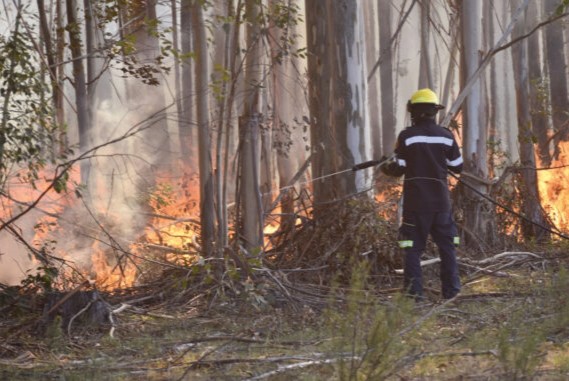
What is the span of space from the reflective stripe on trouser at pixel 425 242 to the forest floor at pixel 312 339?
22cm

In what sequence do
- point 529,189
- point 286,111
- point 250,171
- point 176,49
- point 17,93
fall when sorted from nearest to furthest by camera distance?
point 17,93
point 176,49
point 250,171
point 529,189
point 286,111

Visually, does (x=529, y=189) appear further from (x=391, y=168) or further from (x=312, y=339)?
(x=312, y=339)

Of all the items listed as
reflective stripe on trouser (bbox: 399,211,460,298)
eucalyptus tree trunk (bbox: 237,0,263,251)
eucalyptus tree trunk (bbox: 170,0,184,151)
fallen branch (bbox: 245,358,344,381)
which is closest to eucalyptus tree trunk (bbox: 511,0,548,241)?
eucalyptus tree trunk (bbox: 237,0,263,251)

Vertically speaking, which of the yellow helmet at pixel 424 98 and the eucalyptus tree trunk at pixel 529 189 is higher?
the yellow helmet at pixel 424 98

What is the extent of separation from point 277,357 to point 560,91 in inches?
923

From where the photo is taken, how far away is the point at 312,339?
7.11 metres

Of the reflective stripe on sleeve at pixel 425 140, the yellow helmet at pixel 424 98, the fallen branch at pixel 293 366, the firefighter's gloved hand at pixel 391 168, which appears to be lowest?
the fallen branch at pixel 293 366

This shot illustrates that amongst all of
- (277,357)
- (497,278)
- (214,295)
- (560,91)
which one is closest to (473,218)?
(497,278)

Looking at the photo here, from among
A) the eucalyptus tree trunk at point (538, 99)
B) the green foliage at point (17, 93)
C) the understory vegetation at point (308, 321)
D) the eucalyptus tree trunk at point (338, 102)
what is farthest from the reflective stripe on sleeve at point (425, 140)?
the eucalyptus tree trunk at point (538, 99)

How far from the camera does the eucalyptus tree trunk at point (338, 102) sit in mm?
11148

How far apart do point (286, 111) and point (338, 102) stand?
1018 cm

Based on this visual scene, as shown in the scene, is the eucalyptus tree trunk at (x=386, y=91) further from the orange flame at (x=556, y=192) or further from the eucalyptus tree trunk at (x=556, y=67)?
the orange flame at (x=556, y=192)

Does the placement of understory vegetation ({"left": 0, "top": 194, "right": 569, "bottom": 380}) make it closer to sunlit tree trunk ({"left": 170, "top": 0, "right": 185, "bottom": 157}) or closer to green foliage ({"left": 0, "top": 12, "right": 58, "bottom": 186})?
green foliage ({"left": 0, "top": 12, "right": 58, "bottom": 186})

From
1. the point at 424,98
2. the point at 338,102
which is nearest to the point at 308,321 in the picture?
the point at 424,98
